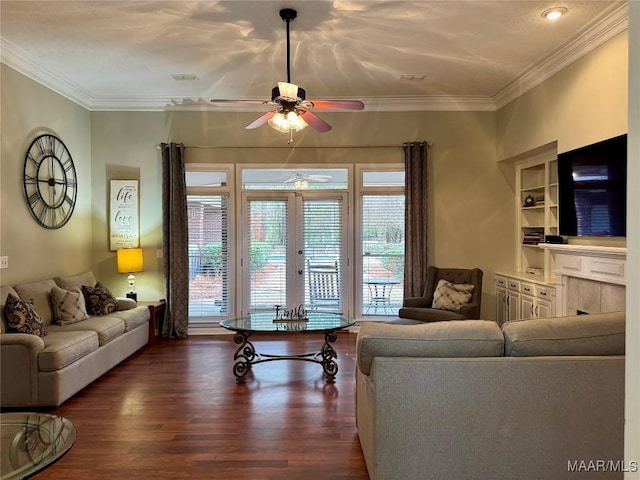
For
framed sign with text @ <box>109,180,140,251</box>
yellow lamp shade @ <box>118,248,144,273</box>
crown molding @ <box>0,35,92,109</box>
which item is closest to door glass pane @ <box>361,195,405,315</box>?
yellow lamp shade @ <box>118,248,144,273</box>

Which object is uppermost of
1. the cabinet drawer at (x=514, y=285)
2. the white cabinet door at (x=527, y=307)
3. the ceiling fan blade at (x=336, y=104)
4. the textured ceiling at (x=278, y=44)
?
the textured ceiling at (x=278, y=44)

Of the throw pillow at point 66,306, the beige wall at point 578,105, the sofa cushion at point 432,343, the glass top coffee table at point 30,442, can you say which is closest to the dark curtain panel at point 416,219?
the beige wall at point 578,105

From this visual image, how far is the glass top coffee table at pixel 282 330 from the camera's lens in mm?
4473

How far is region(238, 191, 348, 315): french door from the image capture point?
21.8 ft

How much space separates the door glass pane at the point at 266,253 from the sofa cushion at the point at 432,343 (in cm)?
429

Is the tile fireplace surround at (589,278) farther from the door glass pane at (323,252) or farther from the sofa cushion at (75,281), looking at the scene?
the sofa cushion at (75,281)

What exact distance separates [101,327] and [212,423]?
6.17ft

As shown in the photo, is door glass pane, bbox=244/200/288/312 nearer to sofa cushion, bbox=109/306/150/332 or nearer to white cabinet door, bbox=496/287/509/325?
sofa cushion, bbox=109/306/150/332

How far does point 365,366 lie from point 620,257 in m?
2.57

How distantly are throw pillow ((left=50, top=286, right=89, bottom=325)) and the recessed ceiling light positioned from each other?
5.30m

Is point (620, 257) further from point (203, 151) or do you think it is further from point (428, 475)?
point (203, 151)

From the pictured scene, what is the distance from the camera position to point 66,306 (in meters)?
4.82

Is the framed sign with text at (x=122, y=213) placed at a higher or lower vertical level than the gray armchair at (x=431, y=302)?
higher

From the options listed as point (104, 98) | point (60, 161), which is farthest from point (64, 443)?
point (104, 98)
